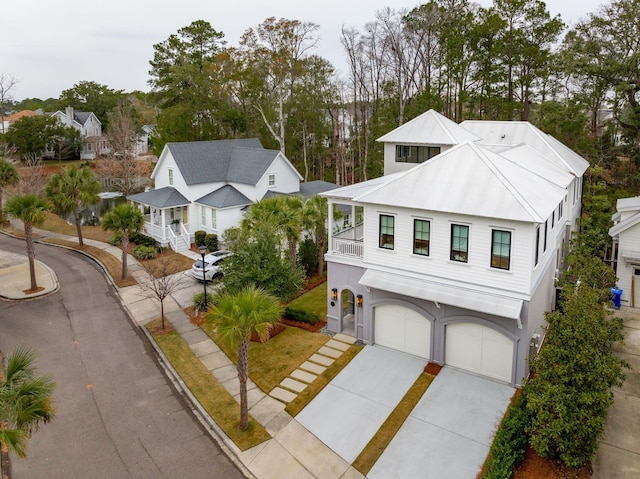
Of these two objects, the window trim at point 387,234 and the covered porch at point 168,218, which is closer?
the window trim at point 387,234

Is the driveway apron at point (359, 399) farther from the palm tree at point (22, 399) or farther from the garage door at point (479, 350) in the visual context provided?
the palm tree at point (22, 399)

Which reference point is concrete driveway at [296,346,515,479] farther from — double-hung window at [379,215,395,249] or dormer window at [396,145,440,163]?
dormer window at [396,145,440,163]

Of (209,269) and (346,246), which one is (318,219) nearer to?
(346,246)

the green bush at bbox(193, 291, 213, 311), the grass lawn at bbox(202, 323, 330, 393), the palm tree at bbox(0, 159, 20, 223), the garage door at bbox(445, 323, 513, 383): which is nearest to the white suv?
the green bush at bbox(193, 291, 213, 311)

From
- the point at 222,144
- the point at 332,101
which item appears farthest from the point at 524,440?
the point at 332,101

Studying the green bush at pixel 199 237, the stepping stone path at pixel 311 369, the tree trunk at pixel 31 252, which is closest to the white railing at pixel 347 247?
the stepping stone path at pixel 311 369

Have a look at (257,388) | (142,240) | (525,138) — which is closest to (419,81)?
(525,138)
